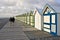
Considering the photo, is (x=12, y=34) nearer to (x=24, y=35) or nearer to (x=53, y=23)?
(x=24, y=35)

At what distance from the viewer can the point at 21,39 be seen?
14.1m

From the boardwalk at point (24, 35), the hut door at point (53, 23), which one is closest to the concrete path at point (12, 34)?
the boardwalk at point (24, 35)

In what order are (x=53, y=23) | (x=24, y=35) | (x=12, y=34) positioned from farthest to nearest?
(x=12, y=34)
(x=53, y=23)
(x=24, y=35)

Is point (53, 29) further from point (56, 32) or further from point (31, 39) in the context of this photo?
point (31, 39)

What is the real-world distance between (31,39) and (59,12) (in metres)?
4.41

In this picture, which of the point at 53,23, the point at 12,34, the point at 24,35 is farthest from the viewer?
the point at 12,34

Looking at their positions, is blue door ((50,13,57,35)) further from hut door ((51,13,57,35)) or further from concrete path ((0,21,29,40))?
concrete path ((0,21,29,40))

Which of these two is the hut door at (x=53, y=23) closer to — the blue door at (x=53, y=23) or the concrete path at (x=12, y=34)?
the blue door at (x=53, y=23)

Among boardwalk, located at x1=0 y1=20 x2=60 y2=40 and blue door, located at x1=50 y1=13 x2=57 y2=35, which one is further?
blue door, located at x1=50 y1=13 x2=57 y2=35

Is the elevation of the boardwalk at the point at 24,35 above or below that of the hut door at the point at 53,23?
below

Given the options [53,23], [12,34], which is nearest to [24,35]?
[12,34]

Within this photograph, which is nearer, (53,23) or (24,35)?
(24,35)

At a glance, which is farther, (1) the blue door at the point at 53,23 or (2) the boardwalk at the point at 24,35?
(1) the blue door at the point at 53,23

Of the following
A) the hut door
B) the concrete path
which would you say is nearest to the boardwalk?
the concrete path
